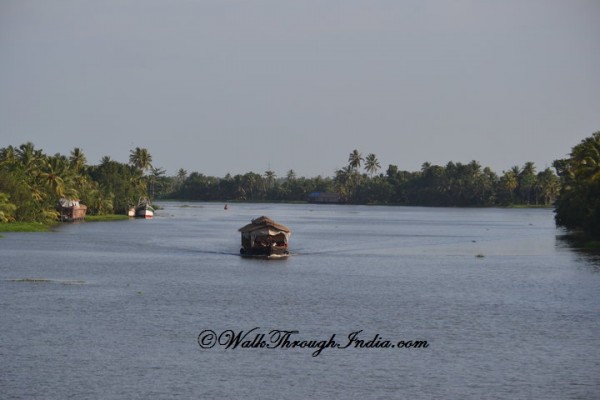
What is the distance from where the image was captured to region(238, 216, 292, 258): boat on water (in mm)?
91619

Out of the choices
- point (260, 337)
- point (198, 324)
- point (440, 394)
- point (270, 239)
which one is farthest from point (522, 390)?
point (270, 239)

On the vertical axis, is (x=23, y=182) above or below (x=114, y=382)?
above

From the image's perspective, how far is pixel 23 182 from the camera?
126750mm

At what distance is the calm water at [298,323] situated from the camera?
3731cm

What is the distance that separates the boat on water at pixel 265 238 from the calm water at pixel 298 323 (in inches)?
133

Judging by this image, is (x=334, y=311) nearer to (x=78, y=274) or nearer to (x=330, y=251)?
(x=78, y=274)

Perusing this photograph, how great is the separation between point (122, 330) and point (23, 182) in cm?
8491

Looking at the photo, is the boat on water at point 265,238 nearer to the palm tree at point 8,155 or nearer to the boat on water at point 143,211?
the palm tree at point 8,155

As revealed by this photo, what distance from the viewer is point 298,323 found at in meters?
50.5

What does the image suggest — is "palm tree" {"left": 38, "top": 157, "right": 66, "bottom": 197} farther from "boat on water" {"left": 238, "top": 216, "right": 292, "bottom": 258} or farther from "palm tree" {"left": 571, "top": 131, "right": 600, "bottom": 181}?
"palm tree" {"left": 571, "top": 131, "right": 600, "bottom": 181}

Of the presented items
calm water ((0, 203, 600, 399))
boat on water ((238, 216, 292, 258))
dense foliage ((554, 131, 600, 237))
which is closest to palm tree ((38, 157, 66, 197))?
calm water ((0, 203, 600, 399))
